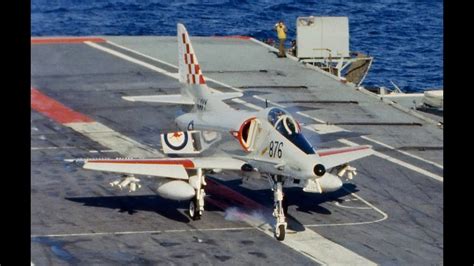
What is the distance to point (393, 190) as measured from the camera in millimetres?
38688

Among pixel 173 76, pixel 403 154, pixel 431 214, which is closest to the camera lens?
pixel 431 214

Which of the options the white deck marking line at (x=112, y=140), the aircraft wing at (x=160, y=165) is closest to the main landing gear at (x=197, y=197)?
the aircraft wing at (x=160, y=165)

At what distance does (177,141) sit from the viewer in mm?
35062

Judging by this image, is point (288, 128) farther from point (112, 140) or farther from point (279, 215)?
point (112, 140)

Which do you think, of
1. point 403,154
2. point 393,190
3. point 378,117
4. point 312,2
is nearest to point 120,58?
point 378,117

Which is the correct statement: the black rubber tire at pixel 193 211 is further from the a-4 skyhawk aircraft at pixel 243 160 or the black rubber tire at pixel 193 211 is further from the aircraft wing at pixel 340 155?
the aircraft wing at pixel 340 155

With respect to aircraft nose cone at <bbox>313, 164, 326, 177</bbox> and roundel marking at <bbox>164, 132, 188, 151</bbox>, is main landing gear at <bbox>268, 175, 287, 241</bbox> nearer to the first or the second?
aircraft nose cone at <bbox>313, 164, 326, 177</bbox>

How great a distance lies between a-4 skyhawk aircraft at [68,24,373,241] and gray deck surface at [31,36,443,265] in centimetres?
141

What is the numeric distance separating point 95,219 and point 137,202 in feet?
9.50

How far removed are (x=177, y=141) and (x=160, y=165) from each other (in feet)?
8.02

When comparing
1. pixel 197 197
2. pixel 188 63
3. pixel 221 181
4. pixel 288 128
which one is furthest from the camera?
pixel 221 181

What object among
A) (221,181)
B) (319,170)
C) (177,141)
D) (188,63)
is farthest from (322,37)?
(319,170)

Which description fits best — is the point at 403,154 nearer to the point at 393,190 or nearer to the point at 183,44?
the point at 393,190

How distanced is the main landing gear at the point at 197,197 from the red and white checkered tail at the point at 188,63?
19.0 ft
